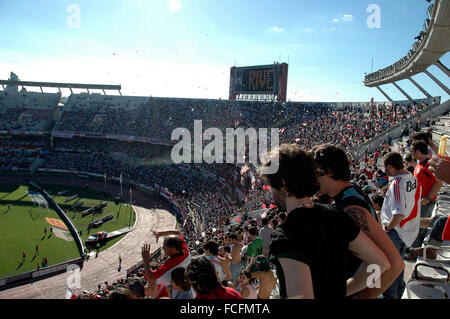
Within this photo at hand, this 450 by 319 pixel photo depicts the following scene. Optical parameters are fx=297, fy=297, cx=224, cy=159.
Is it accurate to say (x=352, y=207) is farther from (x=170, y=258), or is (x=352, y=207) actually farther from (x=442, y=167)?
(x=170, y=258)

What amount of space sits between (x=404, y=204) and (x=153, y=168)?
39266mm

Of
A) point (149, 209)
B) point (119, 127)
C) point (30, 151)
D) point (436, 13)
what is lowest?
point (149, 209)

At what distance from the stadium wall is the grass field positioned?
64.2 feet

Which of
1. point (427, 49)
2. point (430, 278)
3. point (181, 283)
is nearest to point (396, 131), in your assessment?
point (427, 49)

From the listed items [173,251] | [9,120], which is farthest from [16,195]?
[173,251]

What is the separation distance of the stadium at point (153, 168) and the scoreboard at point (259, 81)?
14cm

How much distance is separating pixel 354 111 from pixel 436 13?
16.8 metres

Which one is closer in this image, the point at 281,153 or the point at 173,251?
the point at 281,153

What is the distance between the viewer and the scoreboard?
131ft

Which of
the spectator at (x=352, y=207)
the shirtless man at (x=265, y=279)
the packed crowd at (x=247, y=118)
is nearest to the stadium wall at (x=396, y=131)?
the packed crowd at (x=247, y=118)

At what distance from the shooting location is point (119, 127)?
4928 centimetres

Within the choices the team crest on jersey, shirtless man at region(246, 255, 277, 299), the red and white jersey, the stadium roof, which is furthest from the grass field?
the stadium roof

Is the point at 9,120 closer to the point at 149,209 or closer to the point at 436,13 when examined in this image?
the point at 149,209
